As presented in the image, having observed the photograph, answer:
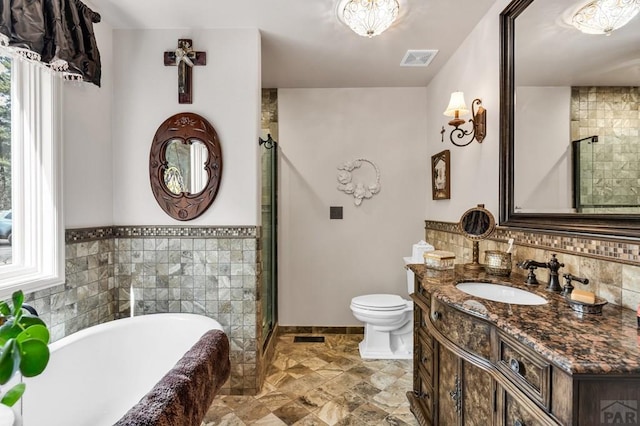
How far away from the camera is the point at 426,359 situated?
1.66 m

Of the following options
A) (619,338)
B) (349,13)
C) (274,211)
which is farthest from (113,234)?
(619,338)

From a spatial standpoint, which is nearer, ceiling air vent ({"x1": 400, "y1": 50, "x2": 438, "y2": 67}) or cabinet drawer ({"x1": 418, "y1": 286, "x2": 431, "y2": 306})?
cabinet drawer ({"x1": 418, "y1": 286, "x2": 431, "y2": 306})

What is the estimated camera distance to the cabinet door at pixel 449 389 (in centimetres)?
126

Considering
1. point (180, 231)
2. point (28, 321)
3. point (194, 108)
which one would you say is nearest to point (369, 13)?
point (194, 108)

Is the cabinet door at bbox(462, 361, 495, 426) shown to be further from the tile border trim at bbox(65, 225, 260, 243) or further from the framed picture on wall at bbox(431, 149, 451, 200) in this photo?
the framed picture on wall at bbox(431, 149, 451, 200)

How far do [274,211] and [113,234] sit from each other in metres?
1.32

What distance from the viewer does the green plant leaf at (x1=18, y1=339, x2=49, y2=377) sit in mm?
569

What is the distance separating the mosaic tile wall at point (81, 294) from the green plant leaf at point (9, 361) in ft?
4.53

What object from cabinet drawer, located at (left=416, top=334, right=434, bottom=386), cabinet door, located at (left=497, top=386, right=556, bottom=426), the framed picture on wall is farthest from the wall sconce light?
cabinet door, located at (left=497, top=386, right=556, bottom=426)

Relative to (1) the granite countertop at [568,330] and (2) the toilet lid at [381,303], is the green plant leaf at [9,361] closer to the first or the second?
(1) the granite countertop at [568,330]

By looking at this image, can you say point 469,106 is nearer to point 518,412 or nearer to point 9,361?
point 518,412

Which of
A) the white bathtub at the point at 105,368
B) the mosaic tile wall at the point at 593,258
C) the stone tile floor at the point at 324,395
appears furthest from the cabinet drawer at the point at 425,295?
the white bathtub at the point at 105,368

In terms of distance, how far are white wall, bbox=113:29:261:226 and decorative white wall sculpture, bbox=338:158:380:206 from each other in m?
1.13

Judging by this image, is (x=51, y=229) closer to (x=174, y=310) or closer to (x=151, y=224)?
(x=151, y=224)
